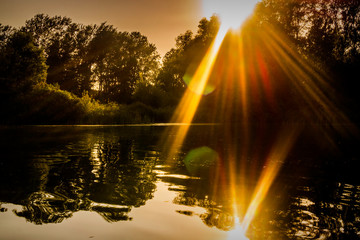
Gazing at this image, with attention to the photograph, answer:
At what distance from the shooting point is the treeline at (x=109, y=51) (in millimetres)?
34969

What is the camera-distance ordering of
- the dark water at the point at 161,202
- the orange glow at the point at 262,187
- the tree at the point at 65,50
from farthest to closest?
the tree at the point at 65,50 → the orange glow at the point at 262,187 → the dark water at the point at 161,202

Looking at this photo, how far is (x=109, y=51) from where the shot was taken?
271 ft

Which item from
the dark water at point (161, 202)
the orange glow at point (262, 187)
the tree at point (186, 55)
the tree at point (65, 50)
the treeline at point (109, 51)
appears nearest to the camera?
the dark water at point (161, 202)

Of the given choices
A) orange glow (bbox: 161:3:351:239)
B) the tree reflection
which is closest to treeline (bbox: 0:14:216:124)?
orange glow (bbox: 161:3:351:239)

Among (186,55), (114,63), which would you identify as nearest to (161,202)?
(186,55)

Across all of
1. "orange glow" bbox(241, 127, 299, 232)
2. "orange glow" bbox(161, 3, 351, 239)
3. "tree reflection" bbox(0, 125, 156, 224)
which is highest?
"orange glow" bbox(161, 3, 351, 239)

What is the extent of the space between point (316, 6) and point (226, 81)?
1679cm

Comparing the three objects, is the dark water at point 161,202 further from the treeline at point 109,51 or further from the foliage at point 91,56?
the foliage at point 91,56

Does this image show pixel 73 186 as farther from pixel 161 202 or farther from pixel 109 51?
pixel 109 51

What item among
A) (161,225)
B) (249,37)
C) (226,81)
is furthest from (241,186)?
(226,81)

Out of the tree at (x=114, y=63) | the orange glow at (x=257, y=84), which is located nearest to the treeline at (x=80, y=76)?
the tree at (x=114, y=63)

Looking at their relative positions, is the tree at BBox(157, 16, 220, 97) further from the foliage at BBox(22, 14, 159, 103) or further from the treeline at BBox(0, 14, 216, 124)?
the foliage at BBox(22, 14, 159, 103)

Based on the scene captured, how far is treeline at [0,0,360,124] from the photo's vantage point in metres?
35.0

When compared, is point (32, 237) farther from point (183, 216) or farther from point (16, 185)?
point (16, 185)
